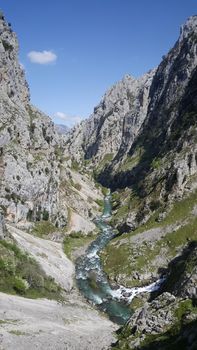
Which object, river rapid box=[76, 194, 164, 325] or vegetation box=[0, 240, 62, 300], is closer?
vegetation box=[0, 240, 62, 300]

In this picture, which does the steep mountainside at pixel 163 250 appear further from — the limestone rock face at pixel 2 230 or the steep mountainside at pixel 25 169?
the limestone rock face at pixel 2 230

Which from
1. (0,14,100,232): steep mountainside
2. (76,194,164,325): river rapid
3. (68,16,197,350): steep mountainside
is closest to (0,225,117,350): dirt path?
(76,194,164,325): river rapid

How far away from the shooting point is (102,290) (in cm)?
10325

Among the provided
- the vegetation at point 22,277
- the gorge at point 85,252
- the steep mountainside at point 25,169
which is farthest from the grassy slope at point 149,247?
the steep mountainside at point 25,169

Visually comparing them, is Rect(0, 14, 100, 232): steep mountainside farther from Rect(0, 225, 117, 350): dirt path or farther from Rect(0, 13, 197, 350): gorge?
Rect(0, 225, 117, 350): dirt path

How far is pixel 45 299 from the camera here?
84188mm

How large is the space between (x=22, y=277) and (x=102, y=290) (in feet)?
77.9

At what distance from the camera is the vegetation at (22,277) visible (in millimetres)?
81688

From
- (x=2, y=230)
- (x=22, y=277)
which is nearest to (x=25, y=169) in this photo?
(x=2, y=230)

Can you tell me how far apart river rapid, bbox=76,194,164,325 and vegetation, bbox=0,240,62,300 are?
30.7ft

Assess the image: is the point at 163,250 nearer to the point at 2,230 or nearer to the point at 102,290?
the point at 102,290

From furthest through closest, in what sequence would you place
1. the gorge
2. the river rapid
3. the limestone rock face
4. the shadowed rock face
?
the shadowed rock face, the limestone rock face, the river rapid, the gorge

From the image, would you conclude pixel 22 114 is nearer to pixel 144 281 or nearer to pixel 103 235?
pixel 103 235

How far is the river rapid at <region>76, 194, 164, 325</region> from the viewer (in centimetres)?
9200
